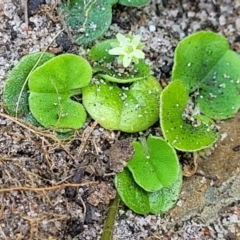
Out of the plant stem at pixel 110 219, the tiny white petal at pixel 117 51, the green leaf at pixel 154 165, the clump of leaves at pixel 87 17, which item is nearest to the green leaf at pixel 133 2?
the clump of leaves at pixel 87 17

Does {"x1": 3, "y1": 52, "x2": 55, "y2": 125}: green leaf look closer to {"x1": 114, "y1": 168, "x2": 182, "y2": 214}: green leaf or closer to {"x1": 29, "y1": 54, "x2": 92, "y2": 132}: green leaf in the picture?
{"x1": 29, "y1": 54, "x2": 92, "y2": 132}: green leaf

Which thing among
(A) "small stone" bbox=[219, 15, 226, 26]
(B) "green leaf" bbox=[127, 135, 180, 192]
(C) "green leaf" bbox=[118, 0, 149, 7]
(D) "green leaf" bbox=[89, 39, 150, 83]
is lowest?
(B) "green leaf" bbox=[127, 135, 180, 192]

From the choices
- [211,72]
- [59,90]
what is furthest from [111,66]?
[211,72]

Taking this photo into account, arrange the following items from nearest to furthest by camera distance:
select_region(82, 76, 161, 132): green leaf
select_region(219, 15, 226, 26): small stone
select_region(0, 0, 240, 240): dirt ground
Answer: select_region(0, 0, 240, 240): dirt ground < select_region(82, 76, 161, 132): green leaf < select_region(219, 15, 226, 26): small stone

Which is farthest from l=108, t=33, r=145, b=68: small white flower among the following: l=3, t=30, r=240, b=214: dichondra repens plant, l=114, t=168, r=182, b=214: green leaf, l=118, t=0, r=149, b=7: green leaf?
l=114, t=168, r=182, b=214: green leaf

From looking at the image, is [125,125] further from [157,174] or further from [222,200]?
[222,200]

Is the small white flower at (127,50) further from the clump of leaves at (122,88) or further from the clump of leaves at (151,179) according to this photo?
the clump of leaves at (151,179)
